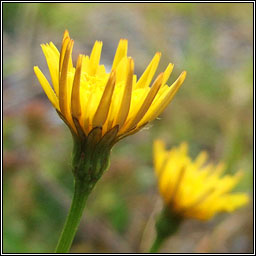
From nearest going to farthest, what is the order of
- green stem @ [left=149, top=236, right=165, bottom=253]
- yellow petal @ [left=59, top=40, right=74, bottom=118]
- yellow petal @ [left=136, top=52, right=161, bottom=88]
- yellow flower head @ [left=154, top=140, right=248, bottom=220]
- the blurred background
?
yellow petal @ [left=59, top=40, right=74, bottom=118]
yellow petal @ [left=136, top=52, right=161, bottom=88]
green stem @ [left=149, top=236, right=165, bottom=253]
yellow flower head @ [left=154, top=140, right=248, bottom=220]
the blurred background

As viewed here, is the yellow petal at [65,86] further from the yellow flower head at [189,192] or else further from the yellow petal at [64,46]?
the yellow flower head at [189,192]

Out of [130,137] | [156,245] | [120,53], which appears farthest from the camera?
[130,137]

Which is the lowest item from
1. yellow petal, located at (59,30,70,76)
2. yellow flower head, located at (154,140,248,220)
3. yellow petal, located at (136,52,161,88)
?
yellow flower head, located at (154,140,248,220)

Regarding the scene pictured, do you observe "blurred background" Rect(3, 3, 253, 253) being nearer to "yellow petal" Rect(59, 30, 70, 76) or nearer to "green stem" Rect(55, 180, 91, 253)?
"green stem" Rect(55, 180, 91, 253)

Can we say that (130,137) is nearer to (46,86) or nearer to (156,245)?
(156,245)

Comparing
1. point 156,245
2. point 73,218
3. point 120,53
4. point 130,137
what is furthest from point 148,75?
point 130,137

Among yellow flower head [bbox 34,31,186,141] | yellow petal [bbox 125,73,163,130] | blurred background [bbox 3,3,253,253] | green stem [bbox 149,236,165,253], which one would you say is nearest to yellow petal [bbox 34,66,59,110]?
yellow flower head [bbox 34,31,186,141]
